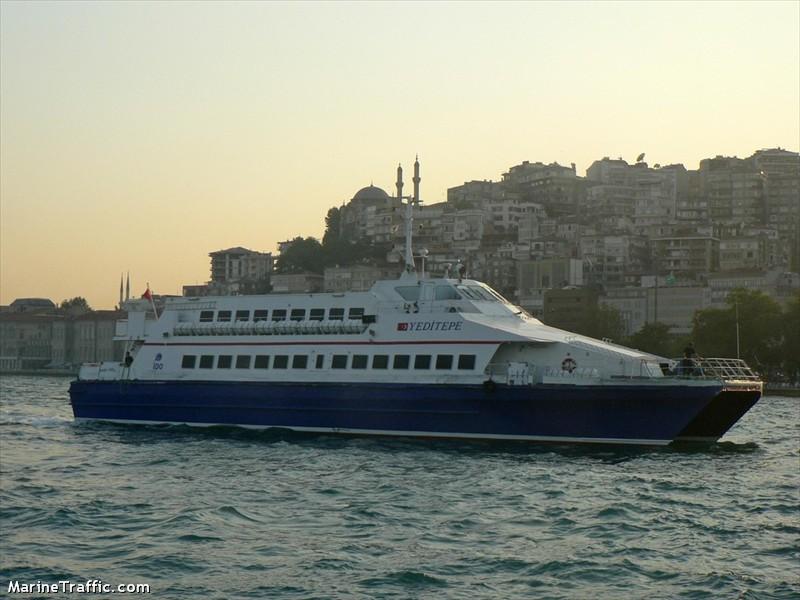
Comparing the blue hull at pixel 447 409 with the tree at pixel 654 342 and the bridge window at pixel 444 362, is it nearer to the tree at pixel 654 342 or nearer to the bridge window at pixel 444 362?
the bridge window at pixel 444 362

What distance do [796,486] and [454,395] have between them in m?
9.94

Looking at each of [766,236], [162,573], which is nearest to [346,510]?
[162,573]

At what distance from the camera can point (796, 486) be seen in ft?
82.1

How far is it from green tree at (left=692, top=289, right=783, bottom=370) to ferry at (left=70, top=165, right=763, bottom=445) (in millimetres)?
48906

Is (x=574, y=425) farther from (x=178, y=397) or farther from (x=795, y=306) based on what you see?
(x=795, y=306)

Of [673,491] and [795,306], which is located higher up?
[795,306]

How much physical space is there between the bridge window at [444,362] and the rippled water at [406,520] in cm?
222

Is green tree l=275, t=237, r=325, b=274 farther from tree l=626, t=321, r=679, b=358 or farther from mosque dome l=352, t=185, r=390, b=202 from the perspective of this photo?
tree l=626, t=321, r=679, b=358

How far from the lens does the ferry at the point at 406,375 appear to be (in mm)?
30969

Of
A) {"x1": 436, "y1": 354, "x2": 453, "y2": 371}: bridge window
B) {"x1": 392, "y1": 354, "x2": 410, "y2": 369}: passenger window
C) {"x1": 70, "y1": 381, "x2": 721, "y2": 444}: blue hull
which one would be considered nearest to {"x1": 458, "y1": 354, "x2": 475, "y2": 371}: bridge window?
{"x1": 436, "y1": 354, "x2": 453, "y2": 371}: bridge window

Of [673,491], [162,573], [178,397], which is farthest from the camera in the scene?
[178,397]

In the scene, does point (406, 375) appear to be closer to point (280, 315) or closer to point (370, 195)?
point (280, 315)

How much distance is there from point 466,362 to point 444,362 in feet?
2.27

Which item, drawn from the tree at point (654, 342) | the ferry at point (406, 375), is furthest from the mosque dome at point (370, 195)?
the ferry at point (406, 375)
